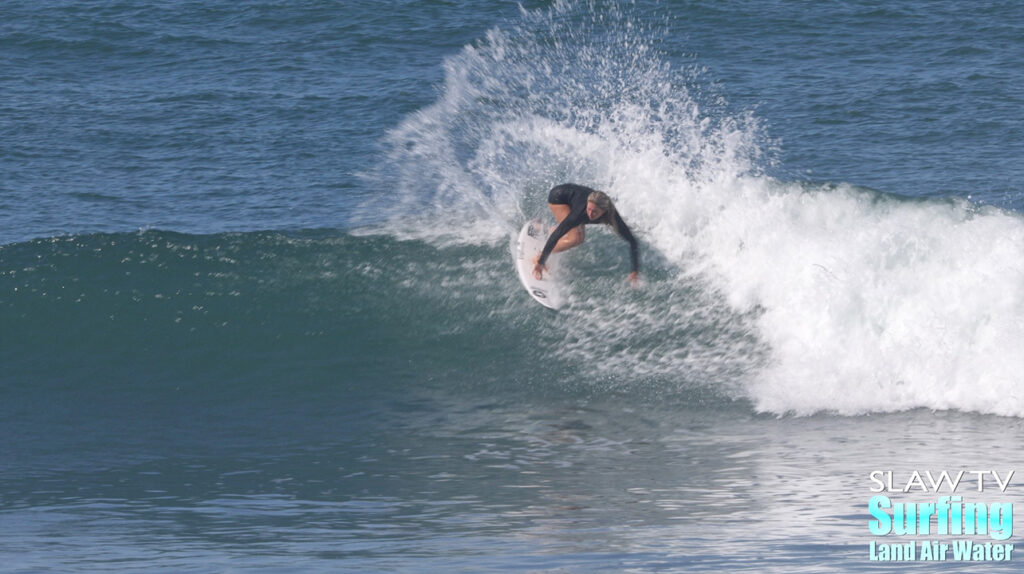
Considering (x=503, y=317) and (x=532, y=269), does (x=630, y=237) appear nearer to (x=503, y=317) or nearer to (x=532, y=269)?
(x=532, y=269)

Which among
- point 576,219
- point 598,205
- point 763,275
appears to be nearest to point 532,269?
point 576,219

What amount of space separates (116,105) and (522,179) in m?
8.44

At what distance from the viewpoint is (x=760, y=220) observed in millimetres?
11297

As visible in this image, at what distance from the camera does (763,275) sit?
35.7 ft

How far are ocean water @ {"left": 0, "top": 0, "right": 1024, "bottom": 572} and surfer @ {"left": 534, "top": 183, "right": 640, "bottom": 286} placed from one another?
47 centimetres

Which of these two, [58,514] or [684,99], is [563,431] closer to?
[58,514]

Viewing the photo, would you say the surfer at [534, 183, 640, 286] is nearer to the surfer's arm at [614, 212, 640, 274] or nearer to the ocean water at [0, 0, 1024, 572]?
the surfer's arm at [614, 212, 640, 274]

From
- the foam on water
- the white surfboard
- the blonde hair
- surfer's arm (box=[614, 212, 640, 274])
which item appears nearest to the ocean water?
the foam on water

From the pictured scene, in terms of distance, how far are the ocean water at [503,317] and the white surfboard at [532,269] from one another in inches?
6.4

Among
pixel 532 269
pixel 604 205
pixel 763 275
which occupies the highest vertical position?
pixel 604 205

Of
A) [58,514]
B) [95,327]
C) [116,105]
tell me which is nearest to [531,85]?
[116,105]

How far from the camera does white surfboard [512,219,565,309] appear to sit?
10.8m

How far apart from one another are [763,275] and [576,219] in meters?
1.86

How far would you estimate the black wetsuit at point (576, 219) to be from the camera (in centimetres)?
1018
